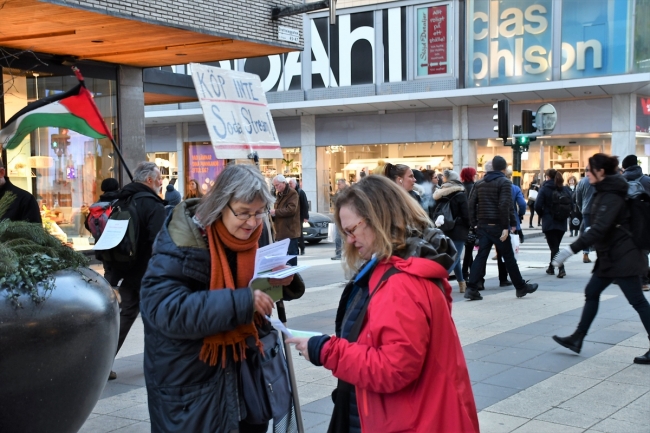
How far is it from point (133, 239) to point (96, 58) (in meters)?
8.80

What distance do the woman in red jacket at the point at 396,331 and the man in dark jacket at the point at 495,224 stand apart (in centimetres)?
759

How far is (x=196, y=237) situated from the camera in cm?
299

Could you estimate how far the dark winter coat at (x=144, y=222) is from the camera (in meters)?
6.18

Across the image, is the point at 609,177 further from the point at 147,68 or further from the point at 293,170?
the point at 293,170

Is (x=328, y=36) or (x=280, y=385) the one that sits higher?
(x=328, y=36)

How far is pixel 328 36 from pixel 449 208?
23516 mm

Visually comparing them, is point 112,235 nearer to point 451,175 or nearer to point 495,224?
point 495,224

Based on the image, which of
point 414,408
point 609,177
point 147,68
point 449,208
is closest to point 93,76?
point 147,68

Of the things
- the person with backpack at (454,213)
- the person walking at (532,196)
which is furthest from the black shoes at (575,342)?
the person walking at (532,196)

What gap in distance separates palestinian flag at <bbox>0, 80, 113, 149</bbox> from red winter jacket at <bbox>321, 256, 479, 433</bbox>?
4.36 meters

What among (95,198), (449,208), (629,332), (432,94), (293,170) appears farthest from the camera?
(293,170)

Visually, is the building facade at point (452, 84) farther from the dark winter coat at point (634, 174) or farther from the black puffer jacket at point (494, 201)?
the black puffer jacket at point (494, 201)

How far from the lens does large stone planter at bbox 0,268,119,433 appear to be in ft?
10.4

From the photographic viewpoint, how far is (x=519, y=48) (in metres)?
29.6
